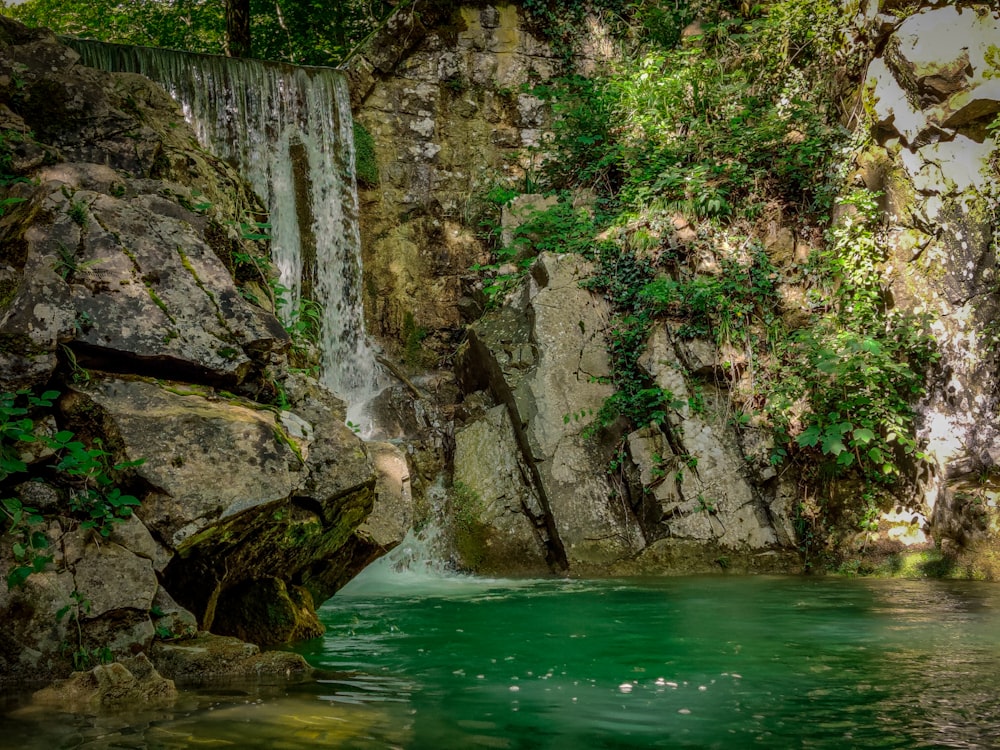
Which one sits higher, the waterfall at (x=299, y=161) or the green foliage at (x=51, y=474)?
the waterfall at (x=299, y=161)

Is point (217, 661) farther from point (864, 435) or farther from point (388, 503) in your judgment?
→ point (864, 435)

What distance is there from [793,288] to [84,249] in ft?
25.9

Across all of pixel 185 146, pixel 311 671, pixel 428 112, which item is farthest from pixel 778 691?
pixel 428 112

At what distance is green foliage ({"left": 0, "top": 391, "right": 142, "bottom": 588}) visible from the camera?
3.88 metres

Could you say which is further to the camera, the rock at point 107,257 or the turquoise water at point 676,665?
the rock at point 107,257

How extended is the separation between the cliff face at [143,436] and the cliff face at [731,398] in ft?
12.3

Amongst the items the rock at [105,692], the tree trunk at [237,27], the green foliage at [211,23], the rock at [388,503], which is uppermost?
the green foliage at [211,23]

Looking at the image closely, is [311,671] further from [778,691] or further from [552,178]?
[552,178]

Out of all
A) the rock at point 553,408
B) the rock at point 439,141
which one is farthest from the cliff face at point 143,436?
the rock at point 439,141

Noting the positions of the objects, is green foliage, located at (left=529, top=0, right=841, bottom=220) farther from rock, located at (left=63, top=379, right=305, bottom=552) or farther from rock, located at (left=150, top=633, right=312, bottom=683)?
rock, located at (left=150, top=633, right=312, bottom=683)

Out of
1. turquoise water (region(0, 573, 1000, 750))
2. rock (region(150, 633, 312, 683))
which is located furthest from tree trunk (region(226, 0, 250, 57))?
rock (region(150, 633, 312, 683))

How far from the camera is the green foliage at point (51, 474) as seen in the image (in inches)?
153

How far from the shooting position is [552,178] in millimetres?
12586

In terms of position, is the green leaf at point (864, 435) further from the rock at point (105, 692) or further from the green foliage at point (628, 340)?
the rock at point (105, 692)
